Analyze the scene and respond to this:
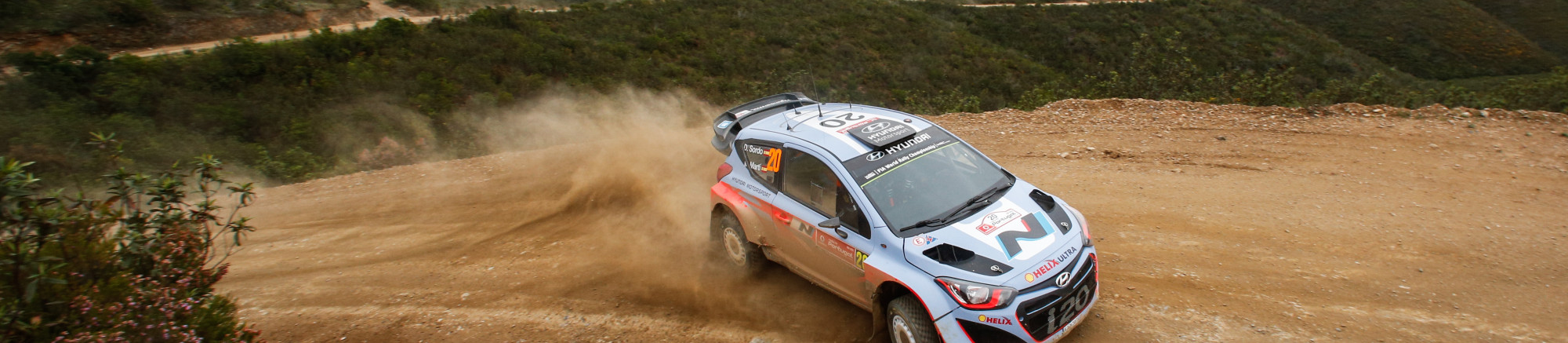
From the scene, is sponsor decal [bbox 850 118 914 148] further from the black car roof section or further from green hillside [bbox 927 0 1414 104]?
green hillside [bbox 927 0 1414 104]

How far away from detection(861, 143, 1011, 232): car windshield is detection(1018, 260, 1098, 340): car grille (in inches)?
34.4

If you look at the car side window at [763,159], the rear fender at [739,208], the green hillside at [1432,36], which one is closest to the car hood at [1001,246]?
the car side window at [763,159]

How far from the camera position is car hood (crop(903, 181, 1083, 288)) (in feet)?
14.3

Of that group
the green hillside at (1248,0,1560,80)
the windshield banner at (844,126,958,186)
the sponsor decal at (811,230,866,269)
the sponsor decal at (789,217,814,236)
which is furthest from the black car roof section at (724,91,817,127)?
the green hillside at (1248,0,1560,80)

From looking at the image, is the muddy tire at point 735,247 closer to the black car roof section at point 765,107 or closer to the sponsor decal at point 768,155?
the sponsor decal at point 768,155

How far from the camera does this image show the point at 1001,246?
176 inches

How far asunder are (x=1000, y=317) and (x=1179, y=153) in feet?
19.9

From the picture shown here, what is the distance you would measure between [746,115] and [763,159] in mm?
1830

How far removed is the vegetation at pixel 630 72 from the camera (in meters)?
12.9

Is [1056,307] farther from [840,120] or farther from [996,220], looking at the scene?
[840,120]

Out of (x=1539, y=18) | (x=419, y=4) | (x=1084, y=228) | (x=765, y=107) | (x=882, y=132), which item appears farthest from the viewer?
(x=1539, y=18)

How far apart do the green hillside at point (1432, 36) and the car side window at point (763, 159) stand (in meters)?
40.3

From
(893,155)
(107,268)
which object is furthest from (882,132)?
(107,268)

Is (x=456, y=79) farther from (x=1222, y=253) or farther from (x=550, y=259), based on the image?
(x=1222, y=253)
